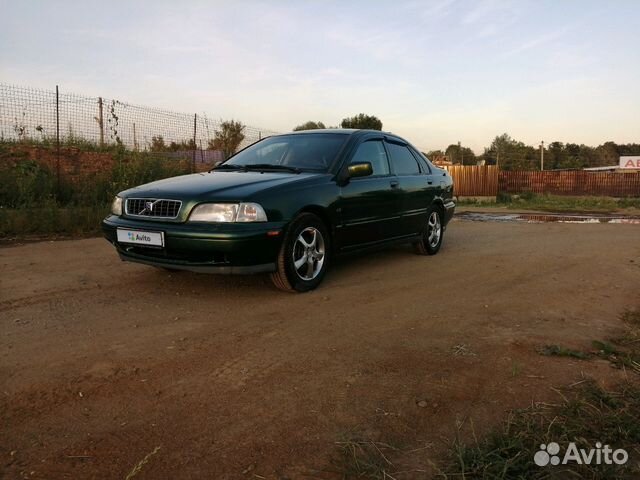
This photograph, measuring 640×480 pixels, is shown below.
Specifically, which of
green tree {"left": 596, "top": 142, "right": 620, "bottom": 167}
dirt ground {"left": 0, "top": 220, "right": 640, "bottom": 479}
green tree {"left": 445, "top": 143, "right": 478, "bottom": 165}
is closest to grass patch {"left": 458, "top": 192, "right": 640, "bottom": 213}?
dirt ground {"left": 0, "top": 220, "right": 640, "bottom": 479}

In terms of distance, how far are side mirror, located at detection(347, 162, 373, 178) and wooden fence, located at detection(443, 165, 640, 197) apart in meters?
19.5

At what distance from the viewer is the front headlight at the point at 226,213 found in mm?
4281

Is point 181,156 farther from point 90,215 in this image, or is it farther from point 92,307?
point 92,307

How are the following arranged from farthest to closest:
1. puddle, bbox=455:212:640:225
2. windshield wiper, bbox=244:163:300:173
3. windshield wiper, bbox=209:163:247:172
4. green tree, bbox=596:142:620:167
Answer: green tree, bbox=596:142:620:167
puddle, bbox=455:212:640:225
windshield wiper, bbox=209:163:247:172
windshield wiper, bbox=244:163:300:173

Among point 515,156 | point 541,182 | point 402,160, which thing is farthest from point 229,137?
point 515,156

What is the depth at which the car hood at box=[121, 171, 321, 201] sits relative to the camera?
14.3ft

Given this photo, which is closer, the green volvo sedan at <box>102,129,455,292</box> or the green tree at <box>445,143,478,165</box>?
the green volvo sedan at <box>102,129,455,292</box>

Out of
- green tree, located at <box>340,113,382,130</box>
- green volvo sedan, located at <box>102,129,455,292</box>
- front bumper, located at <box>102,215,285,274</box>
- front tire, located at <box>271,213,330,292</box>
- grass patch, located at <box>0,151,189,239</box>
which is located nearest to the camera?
front bumper, located at <box>102,215,285,274</box>

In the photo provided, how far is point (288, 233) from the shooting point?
14.8 feet

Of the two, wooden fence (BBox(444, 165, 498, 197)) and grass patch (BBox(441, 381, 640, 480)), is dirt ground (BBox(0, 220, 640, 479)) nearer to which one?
grass patch (BBox(441, 381, 640, 480))

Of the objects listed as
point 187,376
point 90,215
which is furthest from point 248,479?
point 90,215

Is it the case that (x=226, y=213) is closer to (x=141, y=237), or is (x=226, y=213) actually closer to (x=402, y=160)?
(x=141, y=237)

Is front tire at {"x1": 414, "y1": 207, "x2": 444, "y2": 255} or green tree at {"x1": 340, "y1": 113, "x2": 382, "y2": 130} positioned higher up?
green tree at {"x1": 340, "y1": 113, "x2": 382, "y2": 130}

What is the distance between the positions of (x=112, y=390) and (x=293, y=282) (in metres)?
2.14
